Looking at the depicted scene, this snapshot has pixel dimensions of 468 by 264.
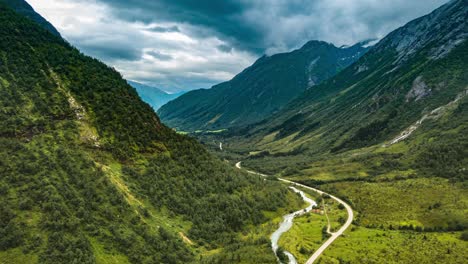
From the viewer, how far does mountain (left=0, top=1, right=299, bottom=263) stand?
115m

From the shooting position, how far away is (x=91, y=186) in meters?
136

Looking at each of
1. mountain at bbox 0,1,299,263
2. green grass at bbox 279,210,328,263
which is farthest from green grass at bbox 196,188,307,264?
green grass at bbox 279,210,328,263

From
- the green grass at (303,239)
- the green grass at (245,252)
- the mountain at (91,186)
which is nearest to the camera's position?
the mountain at (91,186)

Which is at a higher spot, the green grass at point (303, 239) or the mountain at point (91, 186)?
the mountain at point (91, 186)

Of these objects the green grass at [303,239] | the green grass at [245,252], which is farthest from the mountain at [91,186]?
the green grass at [303,239]

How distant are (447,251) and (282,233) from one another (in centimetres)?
7213

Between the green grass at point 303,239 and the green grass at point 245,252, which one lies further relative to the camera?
the green grass at point 303,239

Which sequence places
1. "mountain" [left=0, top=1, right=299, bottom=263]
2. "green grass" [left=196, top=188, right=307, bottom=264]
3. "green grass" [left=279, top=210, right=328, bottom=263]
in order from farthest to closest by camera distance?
"green grass" [left=279, top=210, right=328, bottom=263] → "green grass" [left=196, top=188, right=307, bottom=264] → "mountain" [left=0, top=1, right=299, bottom=263]

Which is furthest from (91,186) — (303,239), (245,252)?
(303,239)

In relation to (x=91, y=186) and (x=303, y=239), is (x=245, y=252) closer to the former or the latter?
(x=303, y=239)

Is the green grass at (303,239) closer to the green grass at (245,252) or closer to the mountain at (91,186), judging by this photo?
the green grass at (245,252)

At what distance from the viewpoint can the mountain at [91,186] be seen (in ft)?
378

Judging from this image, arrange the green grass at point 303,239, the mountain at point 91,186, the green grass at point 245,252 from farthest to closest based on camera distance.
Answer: the green grass at point 303,239 < the green grass at point 245,252 < the mountain at point 91,186

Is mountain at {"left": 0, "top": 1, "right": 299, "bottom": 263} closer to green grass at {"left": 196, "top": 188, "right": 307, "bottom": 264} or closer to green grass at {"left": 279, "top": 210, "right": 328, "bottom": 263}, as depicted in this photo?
green grass at {"left": 196, "top": 188, "right": 307, "bottom": 264}
